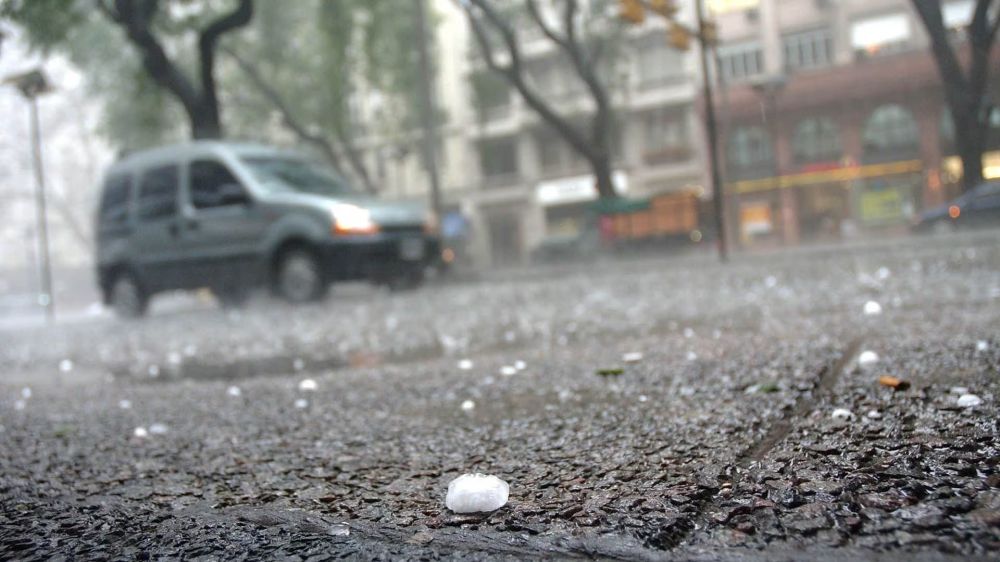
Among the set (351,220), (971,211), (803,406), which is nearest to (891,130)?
(971,211)

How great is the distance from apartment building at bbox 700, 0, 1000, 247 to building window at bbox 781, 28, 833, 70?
0.09ft

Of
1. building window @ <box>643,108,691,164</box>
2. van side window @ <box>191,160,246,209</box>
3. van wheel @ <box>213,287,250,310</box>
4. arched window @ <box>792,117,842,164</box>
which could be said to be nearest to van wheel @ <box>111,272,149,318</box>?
van wheel @ <box>213,287,250,310</box>

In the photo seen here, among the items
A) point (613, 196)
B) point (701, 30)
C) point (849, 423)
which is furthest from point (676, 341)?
point (613, 196)

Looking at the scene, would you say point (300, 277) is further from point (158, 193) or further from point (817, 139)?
point (817, 139)

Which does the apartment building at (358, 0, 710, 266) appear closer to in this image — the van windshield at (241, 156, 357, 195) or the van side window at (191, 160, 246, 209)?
the van windshield at (241, 156, 357, 195)

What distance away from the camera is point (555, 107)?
27.9m

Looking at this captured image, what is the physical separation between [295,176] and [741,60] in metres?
7.87

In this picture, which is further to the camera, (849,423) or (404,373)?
(404,373)

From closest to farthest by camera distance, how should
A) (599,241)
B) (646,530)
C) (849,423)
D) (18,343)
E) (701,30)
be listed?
(646,530) → (849,423) → (18,343) → (701,30) → (599,241)

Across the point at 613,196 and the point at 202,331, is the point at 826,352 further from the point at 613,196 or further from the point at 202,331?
the point at 613,196

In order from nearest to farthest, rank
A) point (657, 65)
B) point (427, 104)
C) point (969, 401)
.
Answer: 1. point (969, 401)
2. point (427, 104)
3. point (657, 65)

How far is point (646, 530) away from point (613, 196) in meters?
17.9

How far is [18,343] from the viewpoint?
19.4ft

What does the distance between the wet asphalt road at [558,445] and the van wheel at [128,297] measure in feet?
A: 14.7
